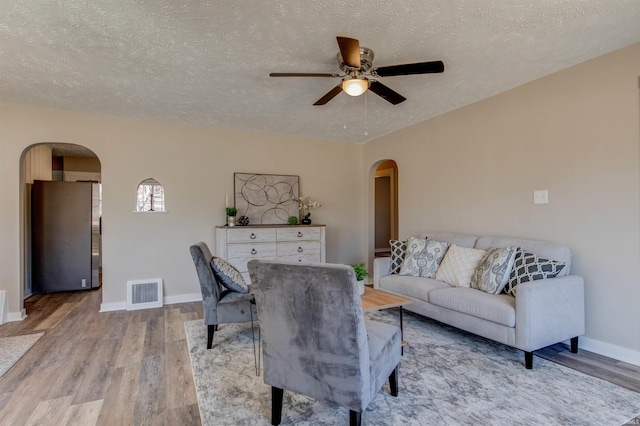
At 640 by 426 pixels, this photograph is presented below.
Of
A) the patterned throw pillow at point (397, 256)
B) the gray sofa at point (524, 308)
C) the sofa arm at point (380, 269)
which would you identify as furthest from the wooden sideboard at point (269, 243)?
the gray sofa at point (524, 308)

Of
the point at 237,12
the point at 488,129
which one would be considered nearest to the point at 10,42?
the point at 237,12

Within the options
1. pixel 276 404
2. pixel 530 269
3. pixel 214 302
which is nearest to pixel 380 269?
pixel 530 269

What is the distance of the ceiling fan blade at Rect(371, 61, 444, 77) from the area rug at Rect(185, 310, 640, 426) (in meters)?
2.22

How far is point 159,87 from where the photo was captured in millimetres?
3287

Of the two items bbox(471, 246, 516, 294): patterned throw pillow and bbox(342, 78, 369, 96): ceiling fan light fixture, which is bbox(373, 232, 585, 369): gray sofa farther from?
bbox(342, 78, 369, 96): ceiling fan light fixture

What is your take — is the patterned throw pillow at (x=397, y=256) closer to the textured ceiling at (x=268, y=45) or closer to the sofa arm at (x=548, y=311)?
the sofa arm at (x=548, y=311)

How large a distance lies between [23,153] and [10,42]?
2.05 m

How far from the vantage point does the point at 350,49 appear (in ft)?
6.70

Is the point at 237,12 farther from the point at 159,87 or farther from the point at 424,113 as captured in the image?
the point at 424,113

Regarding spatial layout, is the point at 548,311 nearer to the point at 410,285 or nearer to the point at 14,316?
the point at 410,285

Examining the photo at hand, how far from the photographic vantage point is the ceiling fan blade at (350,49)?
196 cm

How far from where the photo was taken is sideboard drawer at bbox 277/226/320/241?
4715mm

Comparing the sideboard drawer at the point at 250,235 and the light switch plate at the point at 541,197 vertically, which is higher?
the light switch plate at the point at 541,197

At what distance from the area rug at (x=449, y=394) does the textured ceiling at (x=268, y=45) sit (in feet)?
8.17
